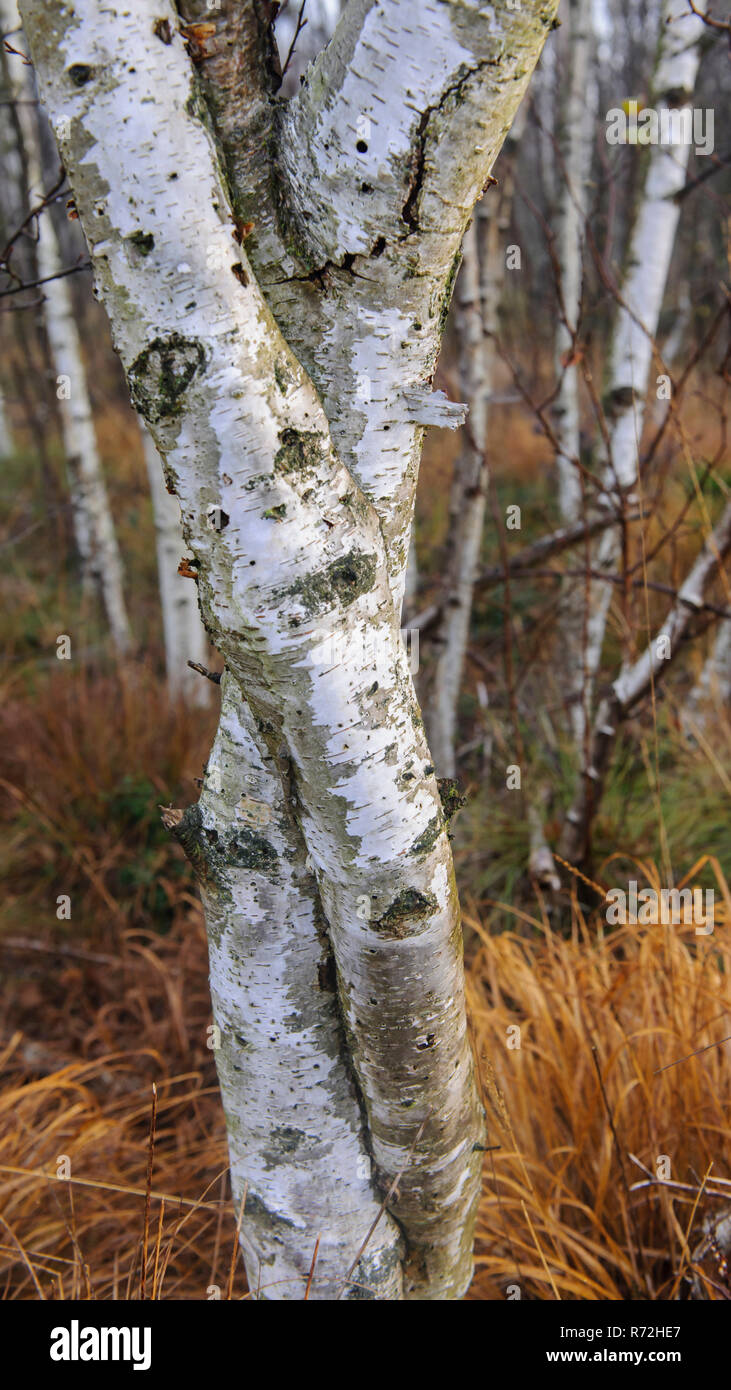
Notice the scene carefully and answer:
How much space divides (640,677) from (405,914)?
4.72 feet

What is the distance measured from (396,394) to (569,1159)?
1.49 m

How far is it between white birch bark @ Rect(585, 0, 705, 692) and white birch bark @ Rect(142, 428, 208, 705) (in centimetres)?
184

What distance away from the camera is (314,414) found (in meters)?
0.86

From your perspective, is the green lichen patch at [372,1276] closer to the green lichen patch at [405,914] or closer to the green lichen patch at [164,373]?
the green lichen patch at [405,914]

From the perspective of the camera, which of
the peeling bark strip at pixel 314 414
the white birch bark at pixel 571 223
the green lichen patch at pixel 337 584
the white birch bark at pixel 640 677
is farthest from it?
the white birch bark at pixel 571 223

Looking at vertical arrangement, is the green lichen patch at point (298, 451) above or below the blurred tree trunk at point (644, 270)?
below

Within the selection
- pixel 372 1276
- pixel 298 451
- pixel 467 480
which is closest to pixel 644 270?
pixel 467 480

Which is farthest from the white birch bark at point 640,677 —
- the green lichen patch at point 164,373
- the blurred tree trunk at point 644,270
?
the green lichen patch at point 164,373

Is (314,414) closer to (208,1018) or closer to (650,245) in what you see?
(208,1018)

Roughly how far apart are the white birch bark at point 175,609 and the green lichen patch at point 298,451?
2.73 meters

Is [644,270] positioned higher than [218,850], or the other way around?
[644,270]

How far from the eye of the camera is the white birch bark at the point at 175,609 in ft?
11.7
